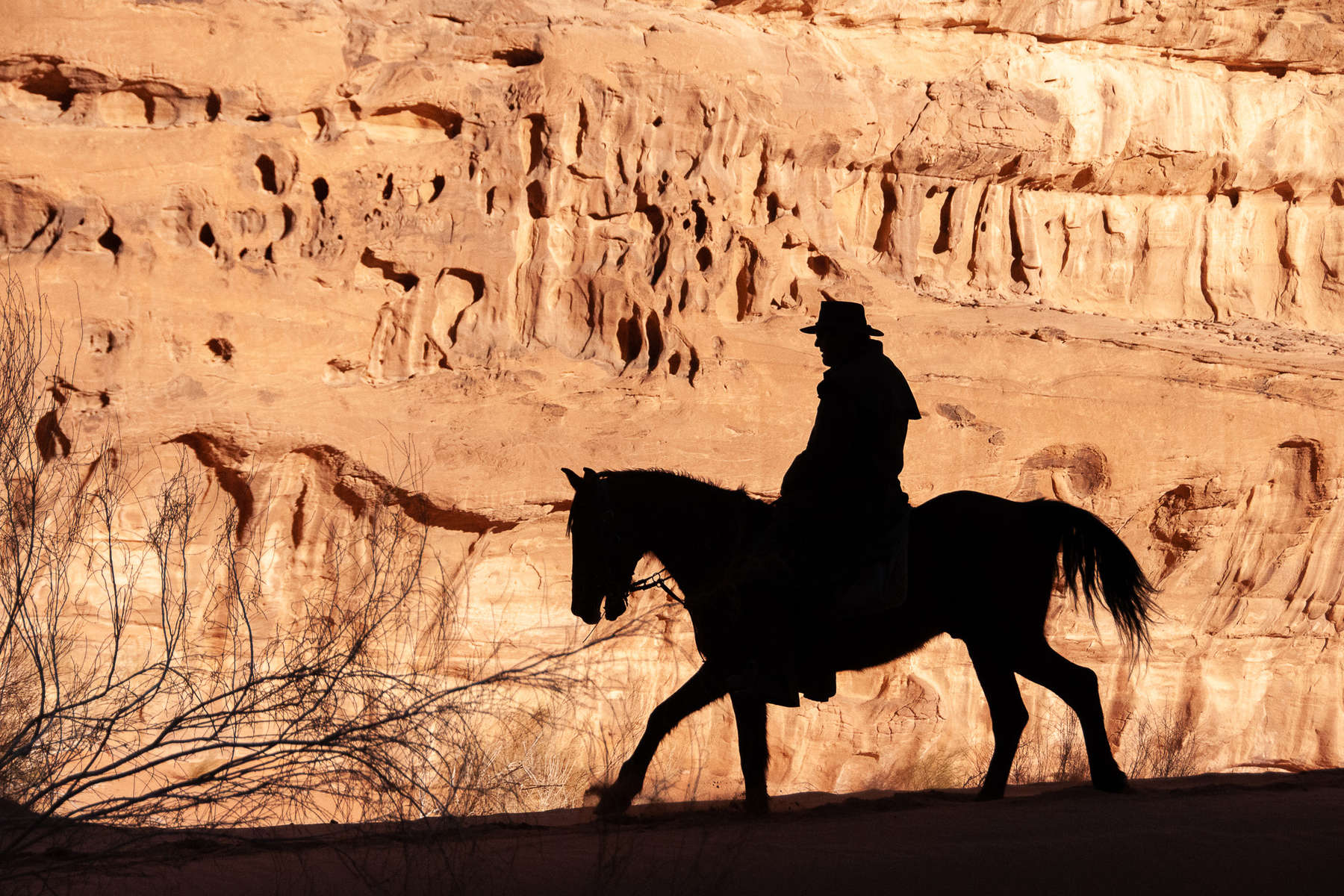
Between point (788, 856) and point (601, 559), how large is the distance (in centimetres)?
198

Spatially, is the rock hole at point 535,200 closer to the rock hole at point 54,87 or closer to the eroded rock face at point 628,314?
the eroded rock face at point 628,314

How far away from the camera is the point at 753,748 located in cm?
659

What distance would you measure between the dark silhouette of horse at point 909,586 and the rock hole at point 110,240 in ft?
21.3

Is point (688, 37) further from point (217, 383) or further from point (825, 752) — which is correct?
point (825, 752)

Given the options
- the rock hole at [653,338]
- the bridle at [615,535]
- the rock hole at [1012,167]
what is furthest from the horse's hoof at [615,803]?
the rock hole at [1012,167]

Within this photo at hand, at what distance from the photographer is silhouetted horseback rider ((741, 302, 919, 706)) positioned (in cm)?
637

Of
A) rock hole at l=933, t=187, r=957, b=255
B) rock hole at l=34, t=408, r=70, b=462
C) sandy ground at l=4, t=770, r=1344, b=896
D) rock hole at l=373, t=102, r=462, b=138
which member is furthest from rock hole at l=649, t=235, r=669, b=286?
sandy ground at l=4, t=770, r=1344, b=896

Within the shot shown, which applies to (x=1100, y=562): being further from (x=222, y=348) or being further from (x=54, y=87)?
(x=54, y=87)

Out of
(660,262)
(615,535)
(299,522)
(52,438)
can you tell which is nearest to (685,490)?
(615,535)

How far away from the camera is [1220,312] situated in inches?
585

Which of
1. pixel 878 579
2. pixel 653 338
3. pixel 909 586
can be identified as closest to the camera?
pixel 878 579

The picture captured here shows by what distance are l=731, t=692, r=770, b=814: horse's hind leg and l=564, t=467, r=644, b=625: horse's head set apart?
34.1 inches

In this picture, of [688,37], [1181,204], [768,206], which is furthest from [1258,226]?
[688,37]

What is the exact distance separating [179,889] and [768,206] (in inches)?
367
